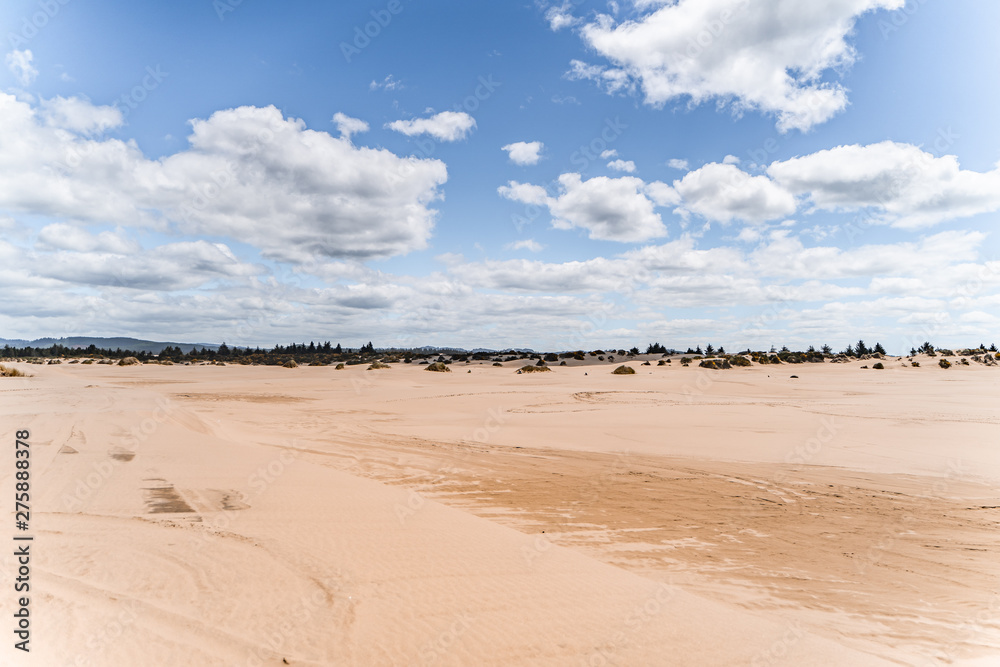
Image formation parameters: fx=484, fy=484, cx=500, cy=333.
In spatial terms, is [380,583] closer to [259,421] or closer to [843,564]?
[843,564]

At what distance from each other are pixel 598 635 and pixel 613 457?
7675 mm

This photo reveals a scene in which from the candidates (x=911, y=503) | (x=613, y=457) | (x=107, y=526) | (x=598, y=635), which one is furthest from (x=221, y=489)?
(x=911, y=503)

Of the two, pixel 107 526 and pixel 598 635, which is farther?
pixel 107 526

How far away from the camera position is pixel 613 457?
36.7ft

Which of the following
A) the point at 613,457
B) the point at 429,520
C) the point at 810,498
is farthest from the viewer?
the point at 613,457

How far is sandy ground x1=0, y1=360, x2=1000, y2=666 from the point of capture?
3.55m

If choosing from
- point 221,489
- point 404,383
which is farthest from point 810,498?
point 404,383

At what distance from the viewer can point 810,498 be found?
7973 millimetres

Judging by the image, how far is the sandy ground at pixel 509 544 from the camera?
11.6 feet

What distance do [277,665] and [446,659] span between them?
42.8 inches

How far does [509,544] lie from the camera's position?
5711mm

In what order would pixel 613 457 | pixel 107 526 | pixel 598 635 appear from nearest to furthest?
pixel 598 635
pixel 107 526
pixel 613 457

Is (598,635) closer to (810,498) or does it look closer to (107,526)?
(107,526)

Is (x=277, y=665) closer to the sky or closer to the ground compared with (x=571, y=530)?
closer to the sky
